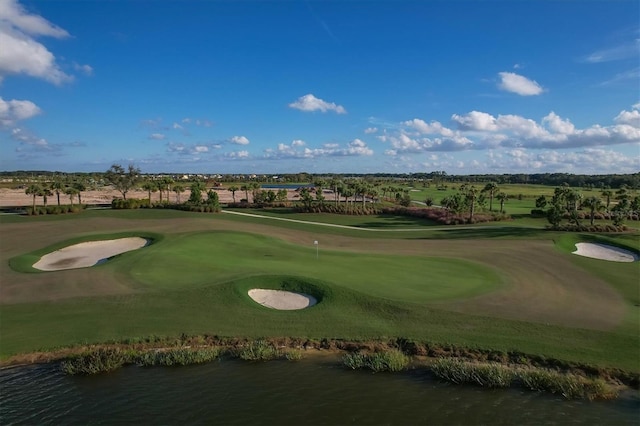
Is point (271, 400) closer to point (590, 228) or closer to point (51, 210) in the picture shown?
point (590, 228)

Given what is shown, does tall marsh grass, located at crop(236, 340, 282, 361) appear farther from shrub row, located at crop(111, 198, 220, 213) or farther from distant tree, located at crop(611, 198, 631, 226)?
shrub row, located at crop(111, 198, 220, 213)

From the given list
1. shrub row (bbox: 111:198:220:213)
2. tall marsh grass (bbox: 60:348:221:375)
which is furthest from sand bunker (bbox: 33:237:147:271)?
shrub row (bbox: 111:198:220:213)

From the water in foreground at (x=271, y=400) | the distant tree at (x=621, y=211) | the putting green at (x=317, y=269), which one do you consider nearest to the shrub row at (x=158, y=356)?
the water in foreground at (x=271, y=400)

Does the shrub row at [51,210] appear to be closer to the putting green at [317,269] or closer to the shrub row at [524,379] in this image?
the putting green at [317,269]

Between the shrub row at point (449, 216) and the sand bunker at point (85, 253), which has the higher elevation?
the shrub row at point (449, 216)

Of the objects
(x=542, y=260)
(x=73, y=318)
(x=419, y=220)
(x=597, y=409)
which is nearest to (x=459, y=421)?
(x=597, y=409)

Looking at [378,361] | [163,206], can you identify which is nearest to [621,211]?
[378,361]
